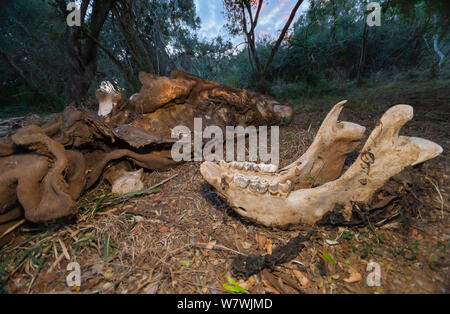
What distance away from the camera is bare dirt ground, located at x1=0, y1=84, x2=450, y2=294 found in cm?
123

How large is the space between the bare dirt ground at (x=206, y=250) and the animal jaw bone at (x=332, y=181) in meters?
0.16

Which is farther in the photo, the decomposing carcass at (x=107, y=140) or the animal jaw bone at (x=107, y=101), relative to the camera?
the animal jaw bone at (x=107, y=101)

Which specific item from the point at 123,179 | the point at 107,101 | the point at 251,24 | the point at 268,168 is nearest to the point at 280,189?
the point at 268,168

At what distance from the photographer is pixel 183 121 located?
271cm

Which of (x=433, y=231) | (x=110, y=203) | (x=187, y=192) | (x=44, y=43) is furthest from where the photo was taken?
(x=44, y=43)

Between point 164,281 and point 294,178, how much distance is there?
1294 millimetres

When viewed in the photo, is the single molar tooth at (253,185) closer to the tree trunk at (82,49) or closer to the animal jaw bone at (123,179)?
the animal jaw bone at (123,179)

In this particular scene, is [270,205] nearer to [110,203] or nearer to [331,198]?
[331,198]

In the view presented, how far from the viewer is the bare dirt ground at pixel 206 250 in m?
1.23

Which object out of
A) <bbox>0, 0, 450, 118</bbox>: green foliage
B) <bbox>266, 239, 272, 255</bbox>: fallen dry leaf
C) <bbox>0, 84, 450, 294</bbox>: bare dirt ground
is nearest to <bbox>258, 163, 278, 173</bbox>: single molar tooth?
<bbox>0, 84, 450, 294</bbox>: bare dirt ground

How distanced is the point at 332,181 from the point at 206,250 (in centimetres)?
110

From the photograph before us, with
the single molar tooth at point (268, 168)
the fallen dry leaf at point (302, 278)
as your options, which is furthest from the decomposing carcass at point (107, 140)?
the fallen dry leaf at point (302, 278)

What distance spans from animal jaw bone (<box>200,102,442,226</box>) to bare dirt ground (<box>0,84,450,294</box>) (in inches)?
6.5
